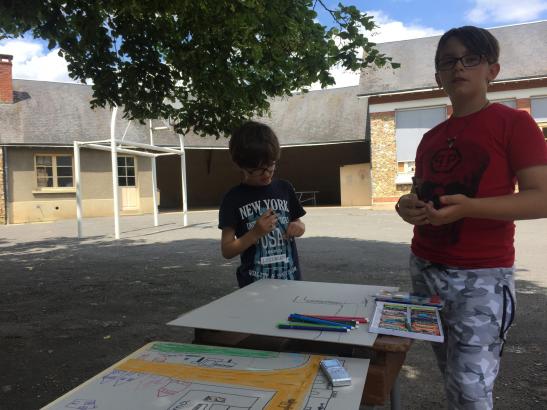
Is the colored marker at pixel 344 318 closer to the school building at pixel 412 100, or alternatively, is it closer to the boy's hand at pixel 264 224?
the boy's hand at pixel 264 224

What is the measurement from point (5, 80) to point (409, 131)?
17.5 meters

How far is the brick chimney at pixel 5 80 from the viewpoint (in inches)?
799

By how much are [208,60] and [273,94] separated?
85 centimetres

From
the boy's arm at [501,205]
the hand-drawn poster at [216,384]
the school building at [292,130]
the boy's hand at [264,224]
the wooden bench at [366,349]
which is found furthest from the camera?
the school building at [292,130]

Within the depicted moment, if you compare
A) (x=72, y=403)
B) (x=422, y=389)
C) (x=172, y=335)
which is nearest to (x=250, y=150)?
(x=72, y=403)

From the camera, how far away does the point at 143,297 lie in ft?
18.3

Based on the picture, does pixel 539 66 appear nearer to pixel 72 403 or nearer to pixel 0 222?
pixel 72 403

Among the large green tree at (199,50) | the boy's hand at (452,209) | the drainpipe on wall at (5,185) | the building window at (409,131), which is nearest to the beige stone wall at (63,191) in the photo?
the drainpipe on wall at (5,185)

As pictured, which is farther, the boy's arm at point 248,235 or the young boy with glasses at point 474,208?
the boy's arm at point 248,235

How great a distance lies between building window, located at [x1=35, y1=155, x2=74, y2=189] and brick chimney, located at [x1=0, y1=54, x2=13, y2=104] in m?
3.33

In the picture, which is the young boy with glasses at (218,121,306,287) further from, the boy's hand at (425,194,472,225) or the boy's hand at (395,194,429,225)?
the boy's hand at (425,194,472,225)

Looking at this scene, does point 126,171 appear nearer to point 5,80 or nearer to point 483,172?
point 5,80

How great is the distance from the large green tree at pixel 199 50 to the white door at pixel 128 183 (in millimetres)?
16176

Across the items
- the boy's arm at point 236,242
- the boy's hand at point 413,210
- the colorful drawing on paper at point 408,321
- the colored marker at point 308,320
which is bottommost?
the colorful drawing on paper at point 408,321
